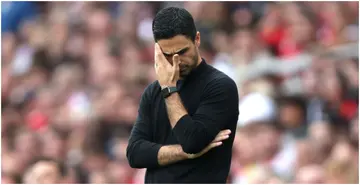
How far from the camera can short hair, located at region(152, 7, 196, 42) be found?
3758mm

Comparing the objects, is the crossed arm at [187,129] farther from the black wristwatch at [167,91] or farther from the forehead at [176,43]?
the forehead at [176,43]

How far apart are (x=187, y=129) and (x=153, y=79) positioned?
5.28m

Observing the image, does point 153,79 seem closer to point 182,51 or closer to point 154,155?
point 154,155

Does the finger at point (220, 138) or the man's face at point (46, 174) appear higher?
the finger at point (220, 138)

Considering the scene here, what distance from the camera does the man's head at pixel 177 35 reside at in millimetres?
3760

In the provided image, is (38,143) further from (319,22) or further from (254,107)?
(319,22)

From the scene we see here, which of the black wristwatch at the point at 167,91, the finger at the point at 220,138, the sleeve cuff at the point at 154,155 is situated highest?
the black wristwatch at the point at 167,91

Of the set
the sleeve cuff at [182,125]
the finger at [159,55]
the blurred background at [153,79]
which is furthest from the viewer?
the blurred background at [153,79]

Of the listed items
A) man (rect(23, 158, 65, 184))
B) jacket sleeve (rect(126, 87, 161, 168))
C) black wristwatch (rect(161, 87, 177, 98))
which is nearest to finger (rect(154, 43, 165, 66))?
black wristwatch (rect(161, 87, 177, 98))

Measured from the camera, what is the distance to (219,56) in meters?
8.77

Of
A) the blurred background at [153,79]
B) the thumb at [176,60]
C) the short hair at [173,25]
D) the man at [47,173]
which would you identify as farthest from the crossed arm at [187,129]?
the man at [47,173]

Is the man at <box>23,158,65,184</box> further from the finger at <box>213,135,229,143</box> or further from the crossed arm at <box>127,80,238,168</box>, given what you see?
the finger at <box>213,135,229,143</box>

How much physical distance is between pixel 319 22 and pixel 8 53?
4.32 metres

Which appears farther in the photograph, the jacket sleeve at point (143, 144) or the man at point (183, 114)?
the jacket sleeve at point (143, 144)
